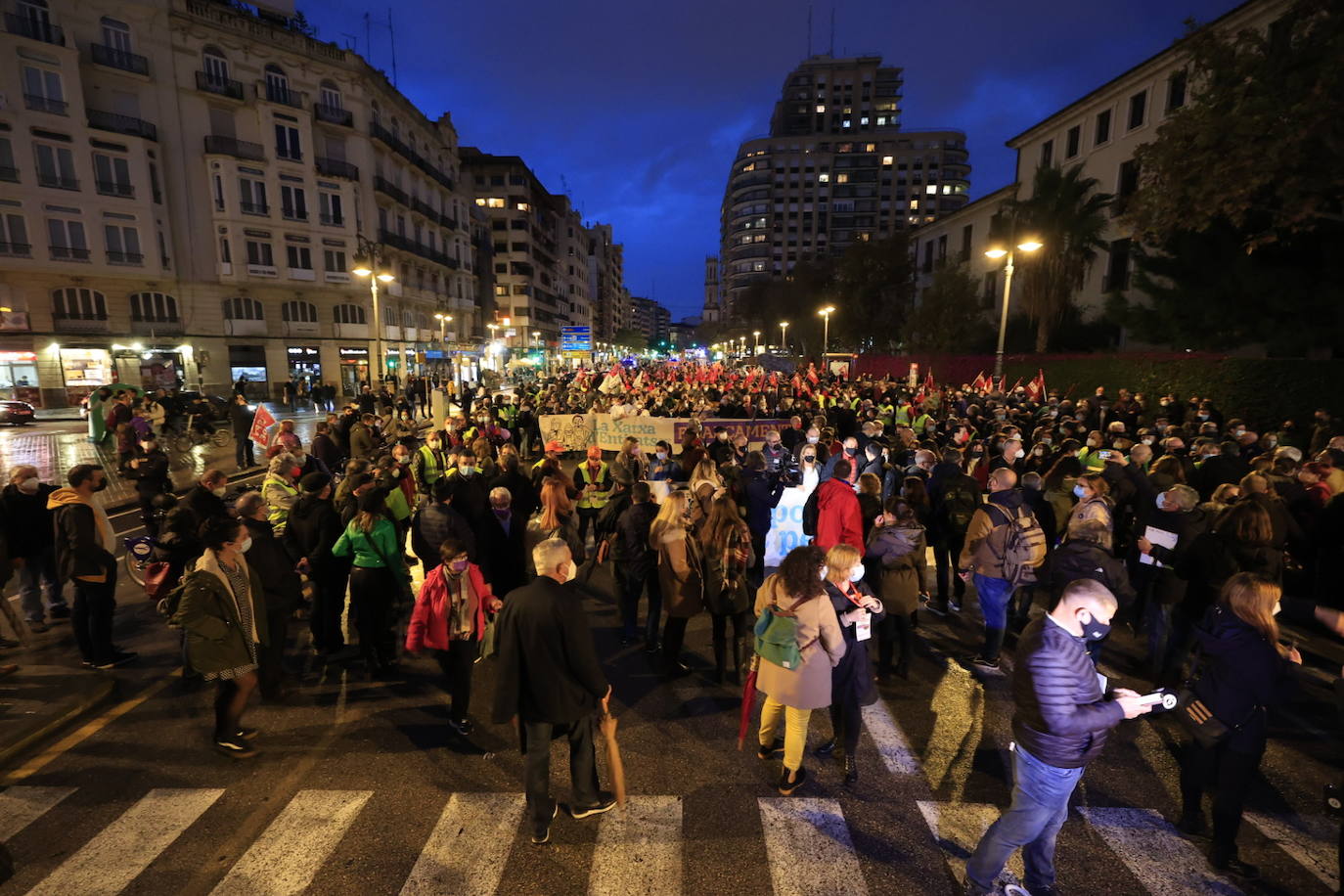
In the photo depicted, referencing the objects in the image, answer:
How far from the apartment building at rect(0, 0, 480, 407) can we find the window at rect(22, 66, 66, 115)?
0.21 feet

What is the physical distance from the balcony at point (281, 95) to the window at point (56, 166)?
9.63 meters

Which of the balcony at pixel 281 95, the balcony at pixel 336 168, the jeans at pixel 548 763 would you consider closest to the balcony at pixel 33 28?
the balcony at pixel 281 95

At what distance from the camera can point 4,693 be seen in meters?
5.38

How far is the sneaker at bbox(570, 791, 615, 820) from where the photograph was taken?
410cm

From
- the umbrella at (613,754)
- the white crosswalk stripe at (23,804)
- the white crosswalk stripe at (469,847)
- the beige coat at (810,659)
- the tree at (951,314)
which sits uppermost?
the tree at (951,314)

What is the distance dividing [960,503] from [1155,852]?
12.1 ft

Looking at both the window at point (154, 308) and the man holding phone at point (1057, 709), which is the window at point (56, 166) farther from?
the man holding phone at point (1057, 709)

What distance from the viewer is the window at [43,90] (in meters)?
29.1

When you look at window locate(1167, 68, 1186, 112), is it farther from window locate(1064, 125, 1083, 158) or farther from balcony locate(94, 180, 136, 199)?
balcony locate(94, 180, 136, 199)

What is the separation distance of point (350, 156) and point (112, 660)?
135ft

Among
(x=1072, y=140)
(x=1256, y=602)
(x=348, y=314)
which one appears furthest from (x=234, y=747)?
(x=1072, y=140)

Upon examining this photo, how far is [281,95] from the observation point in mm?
35812

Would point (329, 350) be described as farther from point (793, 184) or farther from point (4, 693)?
point (793, 184)

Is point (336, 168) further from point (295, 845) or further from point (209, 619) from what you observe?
point (295, 845)
